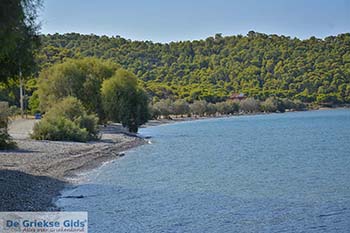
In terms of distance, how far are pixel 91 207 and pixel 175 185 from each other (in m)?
8.23

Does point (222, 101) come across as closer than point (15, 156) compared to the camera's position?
No

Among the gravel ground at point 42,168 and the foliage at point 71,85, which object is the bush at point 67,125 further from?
the foliage at point 71,85

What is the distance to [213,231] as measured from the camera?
19500 mm

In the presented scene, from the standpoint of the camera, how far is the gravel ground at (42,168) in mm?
21203

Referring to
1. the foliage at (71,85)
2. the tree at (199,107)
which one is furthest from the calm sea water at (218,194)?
the tree at (199,107)

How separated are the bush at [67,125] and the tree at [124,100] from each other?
27.9ft

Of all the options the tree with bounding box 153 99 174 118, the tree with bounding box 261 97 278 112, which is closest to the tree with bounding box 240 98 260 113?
the tree with bounding box 261 97 278 112

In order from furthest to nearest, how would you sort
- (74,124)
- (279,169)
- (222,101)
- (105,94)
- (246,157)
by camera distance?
1. (222,101)
2. (105,94)
3. (74,124)
4. (246,157)
5. (279,169)

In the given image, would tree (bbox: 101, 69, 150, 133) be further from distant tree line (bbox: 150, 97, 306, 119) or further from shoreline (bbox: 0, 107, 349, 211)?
distant tree line (bbox: 150, 97, 306, 119)

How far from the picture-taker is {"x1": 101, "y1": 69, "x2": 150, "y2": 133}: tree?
69938mm

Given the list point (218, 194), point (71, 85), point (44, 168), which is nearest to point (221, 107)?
point (71, 85)

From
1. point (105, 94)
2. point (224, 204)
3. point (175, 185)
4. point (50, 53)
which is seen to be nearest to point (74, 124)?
point (105, 94)

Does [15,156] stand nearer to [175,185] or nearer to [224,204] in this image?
[175,185]

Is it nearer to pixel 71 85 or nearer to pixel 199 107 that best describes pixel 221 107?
pixel 199 107
